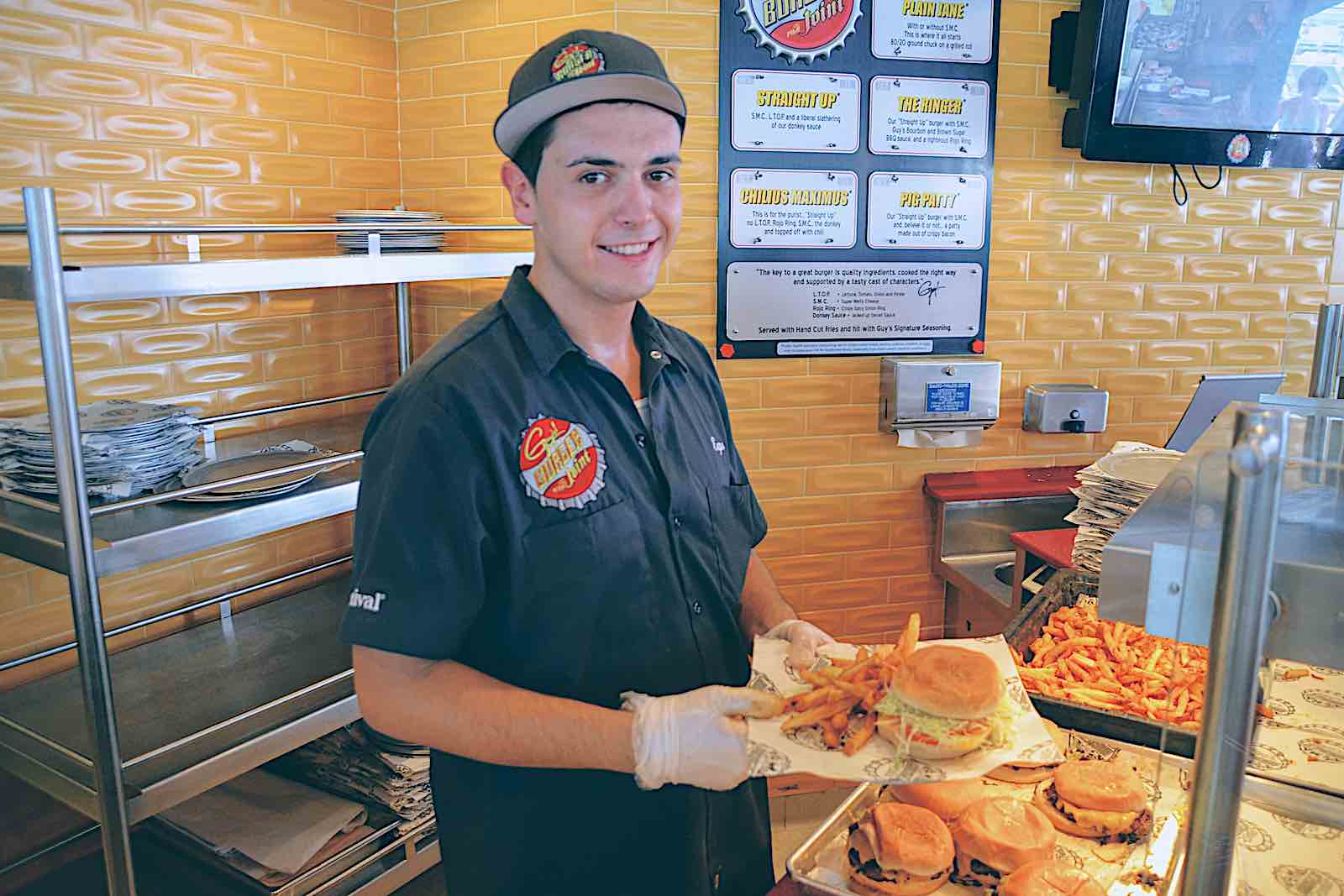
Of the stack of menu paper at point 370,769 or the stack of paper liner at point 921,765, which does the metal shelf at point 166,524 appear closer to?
the stack of menu paper at point 370,769

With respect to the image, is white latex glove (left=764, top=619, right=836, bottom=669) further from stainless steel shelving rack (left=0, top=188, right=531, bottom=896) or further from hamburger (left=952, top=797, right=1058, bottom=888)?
stainless steel shelving rack (left=0, top=188, right=531, bottom=896)

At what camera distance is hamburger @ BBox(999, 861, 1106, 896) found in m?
1.31

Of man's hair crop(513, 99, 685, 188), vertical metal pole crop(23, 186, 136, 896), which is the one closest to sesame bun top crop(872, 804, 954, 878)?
man's hair crop(513, 99, 685, 188)

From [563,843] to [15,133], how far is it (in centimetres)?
205

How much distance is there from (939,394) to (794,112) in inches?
39.6

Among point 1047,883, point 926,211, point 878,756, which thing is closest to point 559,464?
point 878,756

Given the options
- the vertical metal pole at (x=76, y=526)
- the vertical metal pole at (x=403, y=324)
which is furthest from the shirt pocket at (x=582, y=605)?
the vertical metal pole at (x=403, y=324)

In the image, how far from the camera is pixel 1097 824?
1477 millimetres

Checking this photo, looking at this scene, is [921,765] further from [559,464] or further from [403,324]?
[403,324]

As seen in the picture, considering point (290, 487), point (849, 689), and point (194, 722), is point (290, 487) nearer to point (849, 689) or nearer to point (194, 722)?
point (194, 722)

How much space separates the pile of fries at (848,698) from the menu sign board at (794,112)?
2.06m

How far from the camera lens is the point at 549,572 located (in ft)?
4.92

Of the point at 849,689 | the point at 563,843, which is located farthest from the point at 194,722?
the point at 849,689

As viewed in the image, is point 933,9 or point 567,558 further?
point 933,9
